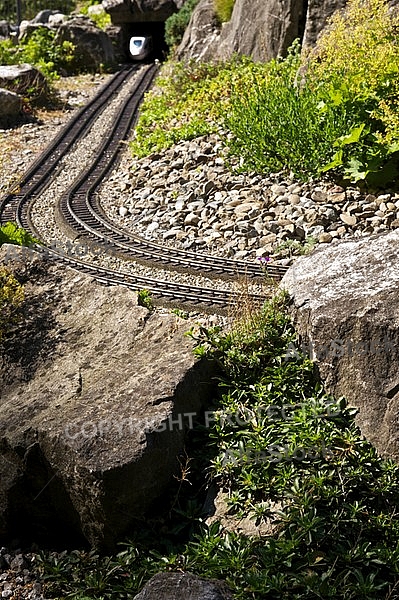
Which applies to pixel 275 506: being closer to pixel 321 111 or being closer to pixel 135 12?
pixel 321 111

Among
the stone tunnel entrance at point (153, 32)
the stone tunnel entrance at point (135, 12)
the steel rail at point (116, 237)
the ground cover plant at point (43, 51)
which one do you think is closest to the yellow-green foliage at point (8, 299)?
the steel rail at point (116, 237)

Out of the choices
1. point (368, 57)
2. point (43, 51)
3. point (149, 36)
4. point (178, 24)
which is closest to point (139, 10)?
point (149, 36)

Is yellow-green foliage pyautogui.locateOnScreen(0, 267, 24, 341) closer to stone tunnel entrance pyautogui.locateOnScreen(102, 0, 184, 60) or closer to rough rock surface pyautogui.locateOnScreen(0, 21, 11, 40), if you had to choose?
stone tunnel entrance pyautogui.locateOnScreen(102, 0, 184, 60)

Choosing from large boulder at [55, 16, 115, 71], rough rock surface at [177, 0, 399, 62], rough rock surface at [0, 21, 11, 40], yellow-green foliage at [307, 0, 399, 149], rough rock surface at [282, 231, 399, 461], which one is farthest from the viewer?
rough rock surface at [0, 21, 11, 40]

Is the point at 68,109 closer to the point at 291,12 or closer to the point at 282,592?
the point at 291,12

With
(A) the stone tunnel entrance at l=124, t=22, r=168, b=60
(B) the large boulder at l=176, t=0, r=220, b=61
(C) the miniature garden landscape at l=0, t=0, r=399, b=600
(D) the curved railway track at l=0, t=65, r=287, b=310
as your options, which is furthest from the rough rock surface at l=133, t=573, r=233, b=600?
(A) the stone tunnel entrance at l=124, t=22, r=168, b=60

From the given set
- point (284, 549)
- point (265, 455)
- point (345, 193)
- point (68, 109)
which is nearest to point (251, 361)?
point (265, 455)
